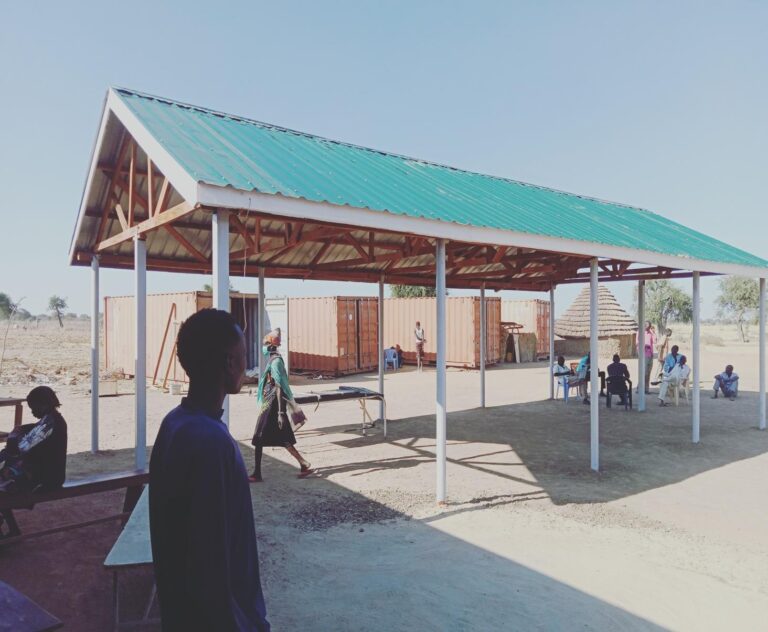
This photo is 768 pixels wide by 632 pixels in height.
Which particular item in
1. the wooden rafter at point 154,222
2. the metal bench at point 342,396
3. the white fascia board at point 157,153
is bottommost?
the metal bench at point 342,396

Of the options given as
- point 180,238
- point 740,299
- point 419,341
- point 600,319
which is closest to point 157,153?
point 180,238

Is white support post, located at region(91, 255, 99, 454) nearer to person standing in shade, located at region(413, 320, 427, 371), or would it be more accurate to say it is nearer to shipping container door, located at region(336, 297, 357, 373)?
shipping container door, located at region(336, 297, 357, 373)

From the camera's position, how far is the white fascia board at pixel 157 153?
4.36 metres

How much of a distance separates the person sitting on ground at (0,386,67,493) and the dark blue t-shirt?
11.2 ft

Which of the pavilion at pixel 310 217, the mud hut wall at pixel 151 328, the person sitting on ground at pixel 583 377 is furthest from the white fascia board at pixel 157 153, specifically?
the person sitting on ground at pixel 583 377

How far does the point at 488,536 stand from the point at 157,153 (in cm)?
458

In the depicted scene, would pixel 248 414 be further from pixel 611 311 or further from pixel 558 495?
pixel 611 311

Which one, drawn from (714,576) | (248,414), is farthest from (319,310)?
(714,576)

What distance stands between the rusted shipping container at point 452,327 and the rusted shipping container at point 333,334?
3122 millimetres

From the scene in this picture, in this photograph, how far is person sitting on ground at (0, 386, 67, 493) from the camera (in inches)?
172

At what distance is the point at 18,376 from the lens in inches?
701

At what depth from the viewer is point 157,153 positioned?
493cm

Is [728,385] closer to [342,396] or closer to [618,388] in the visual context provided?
[618,388]

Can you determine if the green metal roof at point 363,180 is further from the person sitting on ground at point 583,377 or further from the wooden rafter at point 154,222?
the person sitting on ground at point 583,377
